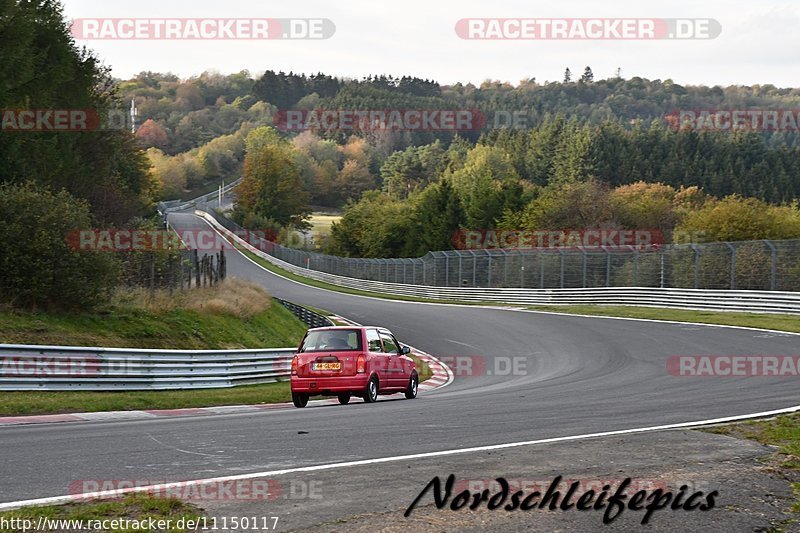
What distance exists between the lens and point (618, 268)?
42.7 meters

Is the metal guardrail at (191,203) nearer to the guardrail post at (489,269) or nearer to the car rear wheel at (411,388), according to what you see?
the guardrail post at (489,269)

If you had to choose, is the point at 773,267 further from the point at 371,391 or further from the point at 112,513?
the point at 112,513

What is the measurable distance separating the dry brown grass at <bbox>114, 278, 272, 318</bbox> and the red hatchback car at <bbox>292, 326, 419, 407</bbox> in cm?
825

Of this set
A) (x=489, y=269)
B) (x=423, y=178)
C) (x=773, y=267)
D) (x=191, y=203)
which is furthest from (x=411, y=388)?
(x=191, y=203)

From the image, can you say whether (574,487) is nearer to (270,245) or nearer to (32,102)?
(32,102)

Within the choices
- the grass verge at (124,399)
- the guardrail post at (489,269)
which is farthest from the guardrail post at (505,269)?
the grass verge at (124,399)

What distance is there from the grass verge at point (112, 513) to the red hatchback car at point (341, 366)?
9.73 m

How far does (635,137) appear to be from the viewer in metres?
128

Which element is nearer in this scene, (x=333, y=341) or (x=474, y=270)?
(x=333, y=341)

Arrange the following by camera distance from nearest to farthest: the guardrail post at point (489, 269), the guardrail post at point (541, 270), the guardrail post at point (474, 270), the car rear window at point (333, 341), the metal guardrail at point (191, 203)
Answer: the car rear window at point (333, 341) → the guardrail post at point (541, 270) → the guardrail post at point (489, 269) → the guardrail post at point (474, 270) → the metal guardrail at point (191, 203)

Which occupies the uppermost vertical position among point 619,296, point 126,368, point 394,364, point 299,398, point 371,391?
point 394,364

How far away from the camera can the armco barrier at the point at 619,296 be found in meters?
32.9

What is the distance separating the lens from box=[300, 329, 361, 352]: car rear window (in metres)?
16.8

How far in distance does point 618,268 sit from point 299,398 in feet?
93.6
